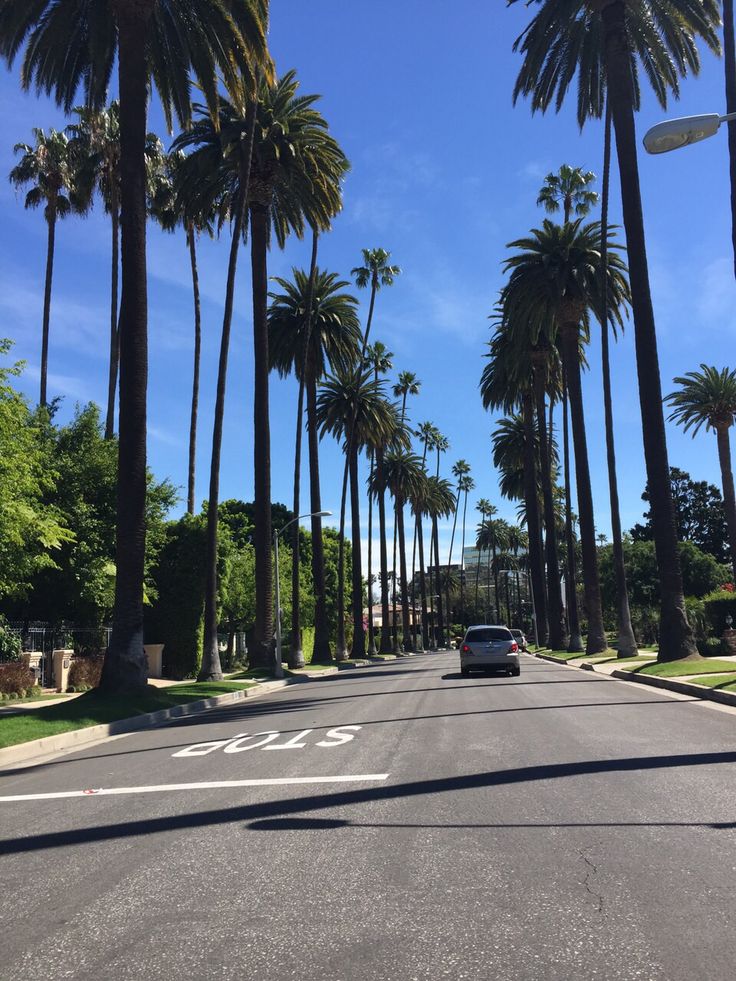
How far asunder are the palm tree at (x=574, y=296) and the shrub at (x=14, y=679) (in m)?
23.7

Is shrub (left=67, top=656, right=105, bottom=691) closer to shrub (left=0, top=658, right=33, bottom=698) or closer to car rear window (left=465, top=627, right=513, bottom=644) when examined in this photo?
shrub (left=0, top=658, right=33, bottom=698)

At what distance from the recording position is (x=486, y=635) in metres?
28.0

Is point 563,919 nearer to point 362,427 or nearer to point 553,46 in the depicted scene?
point 553,46

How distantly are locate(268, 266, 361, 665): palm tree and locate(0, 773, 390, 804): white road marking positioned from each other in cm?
3599

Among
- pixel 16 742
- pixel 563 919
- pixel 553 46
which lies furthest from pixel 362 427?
pixel 563 919

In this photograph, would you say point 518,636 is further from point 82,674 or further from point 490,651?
point 82,674

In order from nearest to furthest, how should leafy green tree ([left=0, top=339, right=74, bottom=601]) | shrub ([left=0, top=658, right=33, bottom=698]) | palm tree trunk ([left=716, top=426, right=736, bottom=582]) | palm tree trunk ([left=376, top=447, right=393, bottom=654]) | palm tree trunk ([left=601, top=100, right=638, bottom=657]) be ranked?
leafy green tree ([left=0, top=339, right=74, bottom=601]), shrub ([left=0, top=658, right=33, bottom=698]), palm tree trunk ([left=601, top=100, right=638, bottom=657]), palm tree trunk ([left=716, top=426, right=736, bottom=582]), palm tree trunk ([left=376, top=447, right=393, bottom=654])

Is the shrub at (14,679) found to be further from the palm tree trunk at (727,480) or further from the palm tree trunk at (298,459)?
the palm tree trunk at (727,480)

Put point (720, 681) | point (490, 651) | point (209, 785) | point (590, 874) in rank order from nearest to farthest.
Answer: point (590, 874) → point (209, 785) → point (720, 681) → point (490, 651)

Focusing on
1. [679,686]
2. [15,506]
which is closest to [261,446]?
[15,506]

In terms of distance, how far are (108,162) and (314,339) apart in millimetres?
14131

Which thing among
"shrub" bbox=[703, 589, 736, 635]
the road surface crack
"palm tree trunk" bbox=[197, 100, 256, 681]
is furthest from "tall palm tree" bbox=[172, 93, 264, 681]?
"shrub" bbox=[703, 589, 736, 635]

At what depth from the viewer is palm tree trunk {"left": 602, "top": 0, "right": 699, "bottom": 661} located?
2278 centimetres

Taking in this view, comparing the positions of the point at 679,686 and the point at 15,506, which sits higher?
the point at 15,506
